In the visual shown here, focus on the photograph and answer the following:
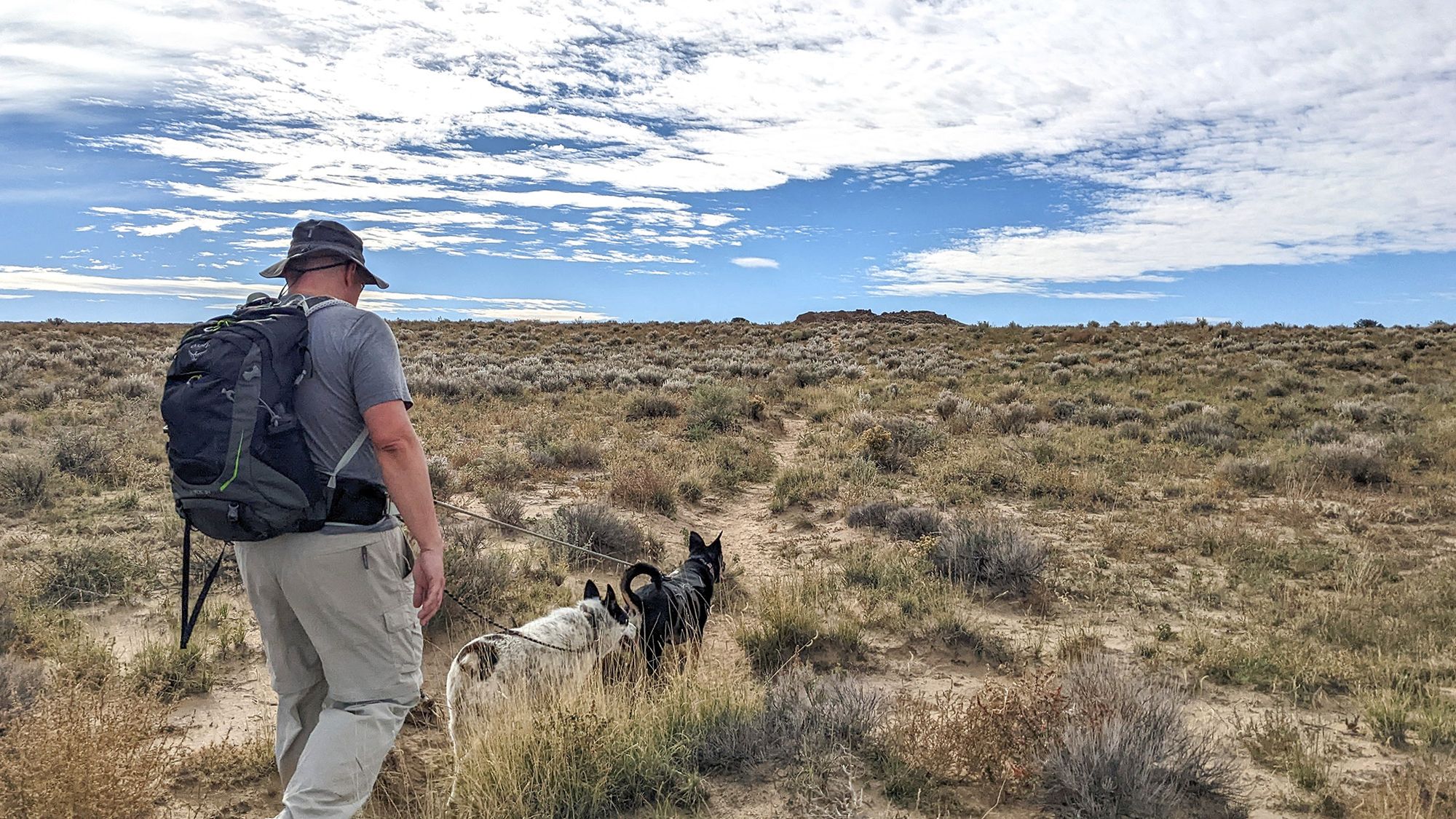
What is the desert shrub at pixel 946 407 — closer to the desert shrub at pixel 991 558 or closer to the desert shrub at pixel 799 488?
the desert shrub at pixel 799 488

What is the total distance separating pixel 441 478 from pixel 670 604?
5.00 m

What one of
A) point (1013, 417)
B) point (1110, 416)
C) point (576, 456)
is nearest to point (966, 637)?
point (576, 456)

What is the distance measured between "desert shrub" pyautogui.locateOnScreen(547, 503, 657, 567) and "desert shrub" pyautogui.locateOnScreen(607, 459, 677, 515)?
1038 mm

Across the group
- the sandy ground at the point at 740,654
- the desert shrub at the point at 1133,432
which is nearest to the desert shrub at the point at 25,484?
the sandy ground at the point at 740,654

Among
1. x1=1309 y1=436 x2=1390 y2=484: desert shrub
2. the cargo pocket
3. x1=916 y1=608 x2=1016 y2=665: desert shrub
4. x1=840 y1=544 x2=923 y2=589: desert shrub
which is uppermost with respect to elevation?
x1=1309 y1=436 x2=1390 y2=484: desert shrub

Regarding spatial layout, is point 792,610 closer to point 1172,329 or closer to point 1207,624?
point 1207,624

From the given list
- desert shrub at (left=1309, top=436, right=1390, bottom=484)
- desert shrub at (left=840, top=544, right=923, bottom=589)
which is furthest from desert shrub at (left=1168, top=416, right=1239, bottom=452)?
desert shrub at (left=840, top=544, right=923, bottom=589)

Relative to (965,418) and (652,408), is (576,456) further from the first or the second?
(965,418)

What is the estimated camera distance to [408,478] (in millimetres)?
2562

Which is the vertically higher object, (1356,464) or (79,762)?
(1356,464)

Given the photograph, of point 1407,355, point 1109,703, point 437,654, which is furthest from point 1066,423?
point 1407,355

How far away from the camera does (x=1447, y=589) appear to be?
219 inches

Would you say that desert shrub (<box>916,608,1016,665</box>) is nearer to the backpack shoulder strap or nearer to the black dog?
the black dog

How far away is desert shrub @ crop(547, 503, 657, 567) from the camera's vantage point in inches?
266
